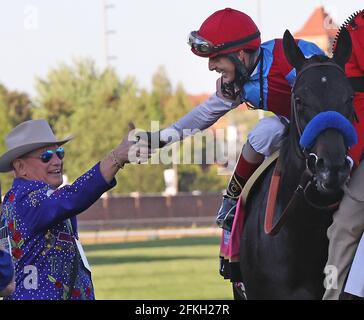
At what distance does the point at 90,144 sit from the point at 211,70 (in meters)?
48.3

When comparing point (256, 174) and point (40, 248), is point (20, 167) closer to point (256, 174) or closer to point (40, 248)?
point (40, 248)

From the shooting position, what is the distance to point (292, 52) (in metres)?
6.80

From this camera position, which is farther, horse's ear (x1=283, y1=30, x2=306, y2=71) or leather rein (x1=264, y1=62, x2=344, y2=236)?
horse's ear (x1=283, y1=30, x2=306, y2=71)

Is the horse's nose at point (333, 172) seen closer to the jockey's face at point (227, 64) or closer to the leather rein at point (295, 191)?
the leather rein at point (295, 191)

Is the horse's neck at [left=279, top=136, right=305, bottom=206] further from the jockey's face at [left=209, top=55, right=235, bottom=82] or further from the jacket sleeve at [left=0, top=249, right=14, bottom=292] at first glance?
the jacket sleeve at [left=0, top=249, right=14, bottom=292]

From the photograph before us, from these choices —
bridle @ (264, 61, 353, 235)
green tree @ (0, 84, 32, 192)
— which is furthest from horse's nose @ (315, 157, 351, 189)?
green tree @ (0, 84, 32, 192)

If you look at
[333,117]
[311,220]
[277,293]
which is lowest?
[277,293]

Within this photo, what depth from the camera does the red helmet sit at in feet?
23.3

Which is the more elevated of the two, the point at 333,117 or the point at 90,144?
the point at 333,117

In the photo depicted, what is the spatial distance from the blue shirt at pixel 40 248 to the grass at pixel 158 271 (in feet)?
36.4

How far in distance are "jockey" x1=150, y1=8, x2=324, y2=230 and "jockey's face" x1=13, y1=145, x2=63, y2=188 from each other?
70cm
